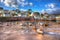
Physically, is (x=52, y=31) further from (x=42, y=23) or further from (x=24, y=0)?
(x=24, y=0)

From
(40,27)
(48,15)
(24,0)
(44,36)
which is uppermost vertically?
(24,0)

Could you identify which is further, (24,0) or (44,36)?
(24,0)

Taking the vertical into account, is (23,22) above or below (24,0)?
below

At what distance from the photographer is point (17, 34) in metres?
1.80

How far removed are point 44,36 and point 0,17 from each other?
2.64 feet

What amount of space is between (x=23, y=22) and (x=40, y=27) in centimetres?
30

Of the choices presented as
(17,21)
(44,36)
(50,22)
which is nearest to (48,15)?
(50,22)

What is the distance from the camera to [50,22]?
1.86 m

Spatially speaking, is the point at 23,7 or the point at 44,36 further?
the point at 23,7

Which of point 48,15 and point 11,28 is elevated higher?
point 48,15

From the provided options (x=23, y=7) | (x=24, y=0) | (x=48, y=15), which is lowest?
(x=48, y=15)

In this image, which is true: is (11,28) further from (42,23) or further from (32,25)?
(42,23)

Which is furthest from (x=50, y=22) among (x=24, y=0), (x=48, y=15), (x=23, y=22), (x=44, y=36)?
(x=24, y=0)

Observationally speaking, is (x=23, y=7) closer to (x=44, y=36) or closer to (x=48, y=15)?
(x=48, y=15)
